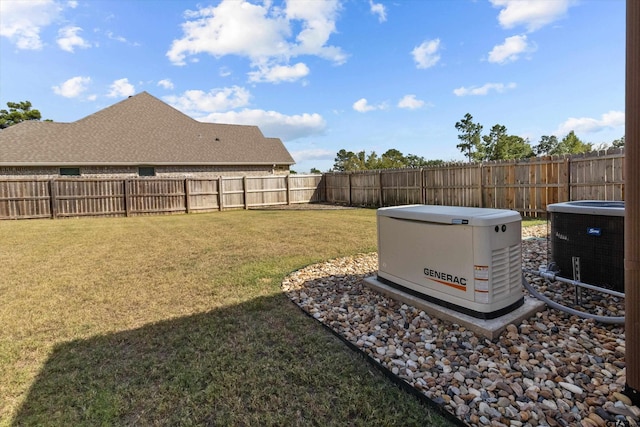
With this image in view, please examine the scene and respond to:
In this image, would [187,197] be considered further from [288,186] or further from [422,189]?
[422,189]

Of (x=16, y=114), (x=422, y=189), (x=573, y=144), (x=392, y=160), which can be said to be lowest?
(x=422, y=189)

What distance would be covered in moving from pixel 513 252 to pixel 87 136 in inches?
831

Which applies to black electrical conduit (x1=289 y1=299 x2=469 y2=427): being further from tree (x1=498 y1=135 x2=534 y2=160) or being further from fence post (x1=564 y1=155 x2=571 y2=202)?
tree (x1=498 y1=135 x2=534 y2=160)

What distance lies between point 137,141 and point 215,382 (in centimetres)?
1938

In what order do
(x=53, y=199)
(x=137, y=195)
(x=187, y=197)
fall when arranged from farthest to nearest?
(x=187, y=197) → (x=137, y=195) → (x=53, y=199)

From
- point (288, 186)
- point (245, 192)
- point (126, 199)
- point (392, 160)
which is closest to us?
point (126, 199)

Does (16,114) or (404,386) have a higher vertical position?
(16,114)

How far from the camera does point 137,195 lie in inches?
560

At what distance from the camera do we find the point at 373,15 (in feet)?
34.4

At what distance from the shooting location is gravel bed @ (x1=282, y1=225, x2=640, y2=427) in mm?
1749

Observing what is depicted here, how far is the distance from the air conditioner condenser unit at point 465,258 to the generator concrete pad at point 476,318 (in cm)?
4

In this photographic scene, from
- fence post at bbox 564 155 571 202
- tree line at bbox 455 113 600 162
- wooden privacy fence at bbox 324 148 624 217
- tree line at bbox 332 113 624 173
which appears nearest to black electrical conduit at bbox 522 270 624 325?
wooden privacy fence at bbox 324 148 624 217

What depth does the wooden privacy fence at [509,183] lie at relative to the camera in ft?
26.5

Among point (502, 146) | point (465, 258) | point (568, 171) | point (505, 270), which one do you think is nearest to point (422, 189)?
point (568, 171)
